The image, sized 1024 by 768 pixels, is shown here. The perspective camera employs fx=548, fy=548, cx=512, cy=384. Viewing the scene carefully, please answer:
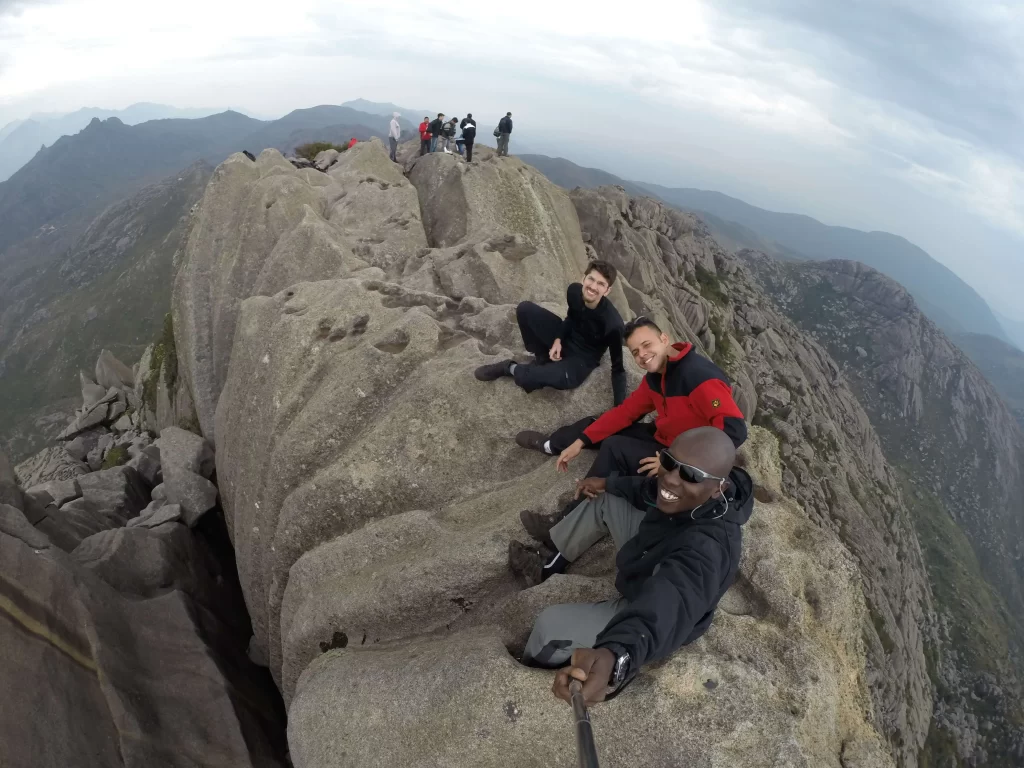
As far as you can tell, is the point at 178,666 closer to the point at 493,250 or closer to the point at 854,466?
the point at 493,250

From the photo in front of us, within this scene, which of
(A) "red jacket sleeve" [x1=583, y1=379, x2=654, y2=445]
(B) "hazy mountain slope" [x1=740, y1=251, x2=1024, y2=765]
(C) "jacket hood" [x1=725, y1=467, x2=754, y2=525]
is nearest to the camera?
(C) "jacket hood" [x1=725, y1=467, x2=754, y2=525]

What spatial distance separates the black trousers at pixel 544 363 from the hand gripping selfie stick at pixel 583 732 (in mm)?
8670

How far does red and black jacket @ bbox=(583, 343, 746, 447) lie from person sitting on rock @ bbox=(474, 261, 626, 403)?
2462 millimetres

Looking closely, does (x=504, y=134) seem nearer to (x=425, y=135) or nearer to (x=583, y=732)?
(x=425, y=135)

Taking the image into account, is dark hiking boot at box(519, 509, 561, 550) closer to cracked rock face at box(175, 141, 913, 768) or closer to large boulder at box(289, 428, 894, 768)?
cracked rock face at box(175, 141, 913, 768)

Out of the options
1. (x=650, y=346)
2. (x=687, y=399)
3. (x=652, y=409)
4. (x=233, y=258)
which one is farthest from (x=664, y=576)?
(x=233, y=258)

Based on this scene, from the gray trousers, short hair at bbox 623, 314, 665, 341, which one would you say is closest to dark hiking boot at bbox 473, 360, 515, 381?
short hair at bbox 623, 314, 665, 341

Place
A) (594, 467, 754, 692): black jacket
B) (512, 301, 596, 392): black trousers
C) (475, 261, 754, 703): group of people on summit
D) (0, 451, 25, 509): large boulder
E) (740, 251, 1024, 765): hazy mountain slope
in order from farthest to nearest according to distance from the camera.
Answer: (740, 251, 1024, 765): hazy mountain slope < (0, 451, 25, 509): large boulder < (512, 301, 596, 392): black trousers < (475, 261, 754, 703): group of people on summit < (594, 467, 754, 692): black jacket

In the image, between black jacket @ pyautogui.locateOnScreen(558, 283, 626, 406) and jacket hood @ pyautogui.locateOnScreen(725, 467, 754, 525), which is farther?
black jacket @ pyautogui.locateOnScreen(558, 283, 626, 406)

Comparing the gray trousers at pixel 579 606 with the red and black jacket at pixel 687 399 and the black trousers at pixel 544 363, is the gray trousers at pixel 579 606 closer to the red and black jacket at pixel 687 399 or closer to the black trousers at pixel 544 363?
the red and black jacket at pixel 687 399

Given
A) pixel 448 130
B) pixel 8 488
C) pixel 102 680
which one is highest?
pixel 448 130

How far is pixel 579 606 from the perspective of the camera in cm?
816

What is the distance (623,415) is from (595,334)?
289 cm

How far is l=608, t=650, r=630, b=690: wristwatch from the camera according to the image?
17.8 ft
